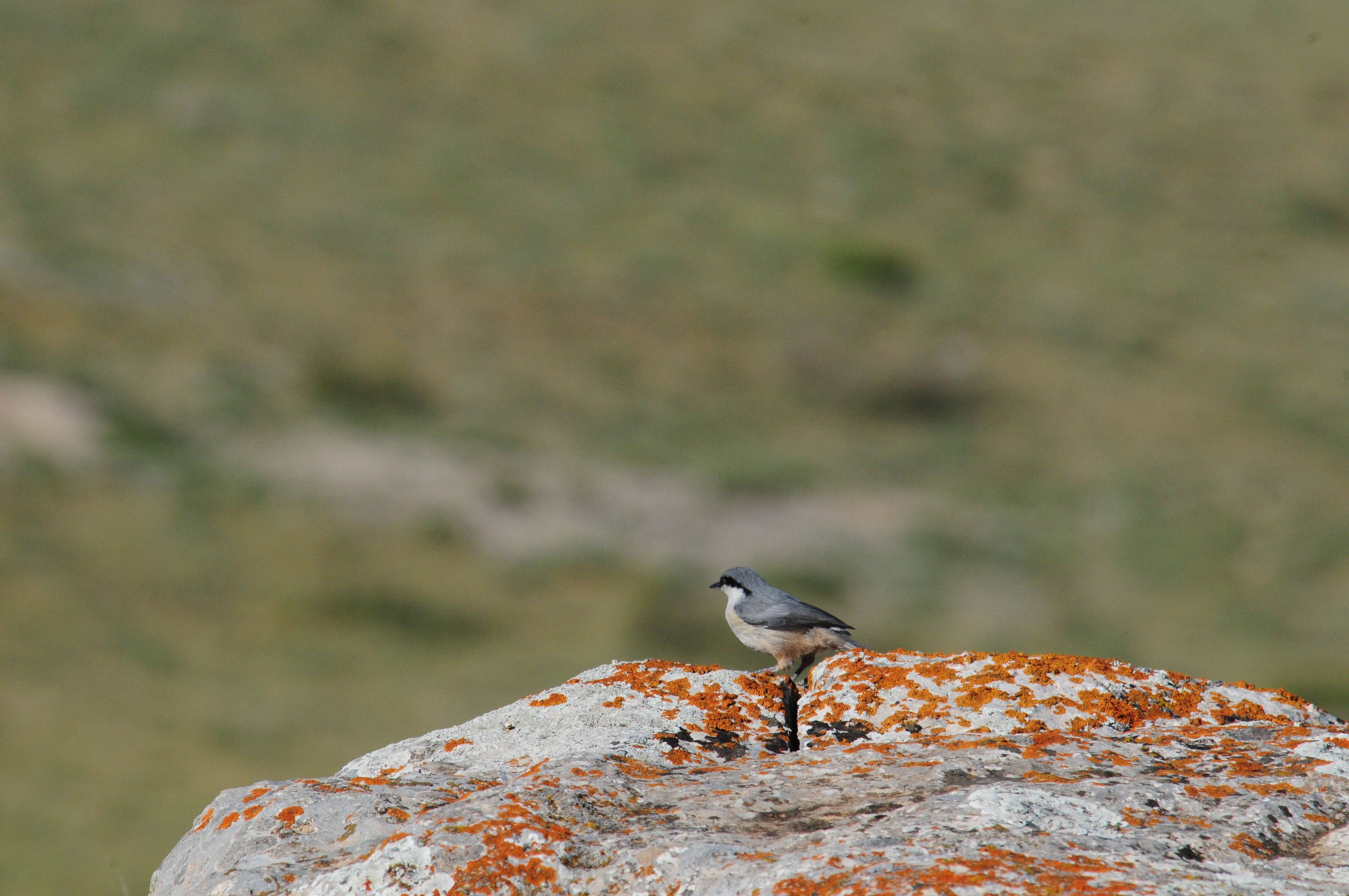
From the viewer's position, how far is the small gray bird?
9352 mm

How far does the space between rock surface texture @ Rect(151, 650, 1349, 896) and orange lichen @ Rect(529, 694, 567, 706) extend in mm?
14

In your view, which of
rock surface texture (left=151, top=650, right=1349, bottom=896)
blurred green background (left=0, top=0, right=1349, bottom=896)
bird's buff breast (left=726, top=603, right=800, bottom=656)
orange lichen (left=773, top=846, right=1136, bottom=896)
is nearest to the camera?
orange lichen (left=773, top=846, right=1136, bottom=896)

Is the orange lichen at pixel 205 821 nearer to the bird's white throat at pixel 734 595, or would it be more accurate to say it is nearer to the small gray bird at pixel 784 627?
the small gray bird at pixel 784 627

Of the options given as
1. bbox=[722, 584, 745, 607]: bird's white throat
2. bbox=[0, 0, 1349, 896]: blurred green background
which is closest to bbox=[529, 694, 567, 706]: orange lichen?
bbox=[722, 584, 745, 607]: bird's white throat

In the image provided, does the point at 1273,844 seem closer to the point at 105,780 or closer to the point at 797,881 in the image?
the point at 797,881

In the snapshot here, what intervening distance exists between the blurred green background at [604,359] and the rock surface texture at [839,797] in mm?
13689

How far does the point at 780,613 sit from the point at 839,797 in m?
3.41

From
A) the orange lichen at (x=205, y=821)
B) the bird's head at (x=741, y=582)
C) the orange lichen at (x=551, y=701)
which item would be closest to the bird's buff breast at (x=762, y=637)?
the bird's head at (x=741, y=582)

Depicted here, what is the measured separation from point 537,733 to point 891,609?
27030mm

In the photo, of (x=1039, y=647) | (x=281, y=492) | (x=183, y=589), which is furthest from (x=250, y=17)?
(x=1039, y=647)

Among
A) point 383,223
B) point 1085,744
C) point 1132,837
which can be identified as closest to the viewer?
point 1132,837

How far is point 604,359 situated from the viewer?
41.5m

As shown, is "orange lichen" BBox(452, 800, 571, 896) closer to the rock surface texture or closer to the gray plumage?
the rock surface texture

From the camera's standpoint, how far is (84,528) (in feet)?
105
